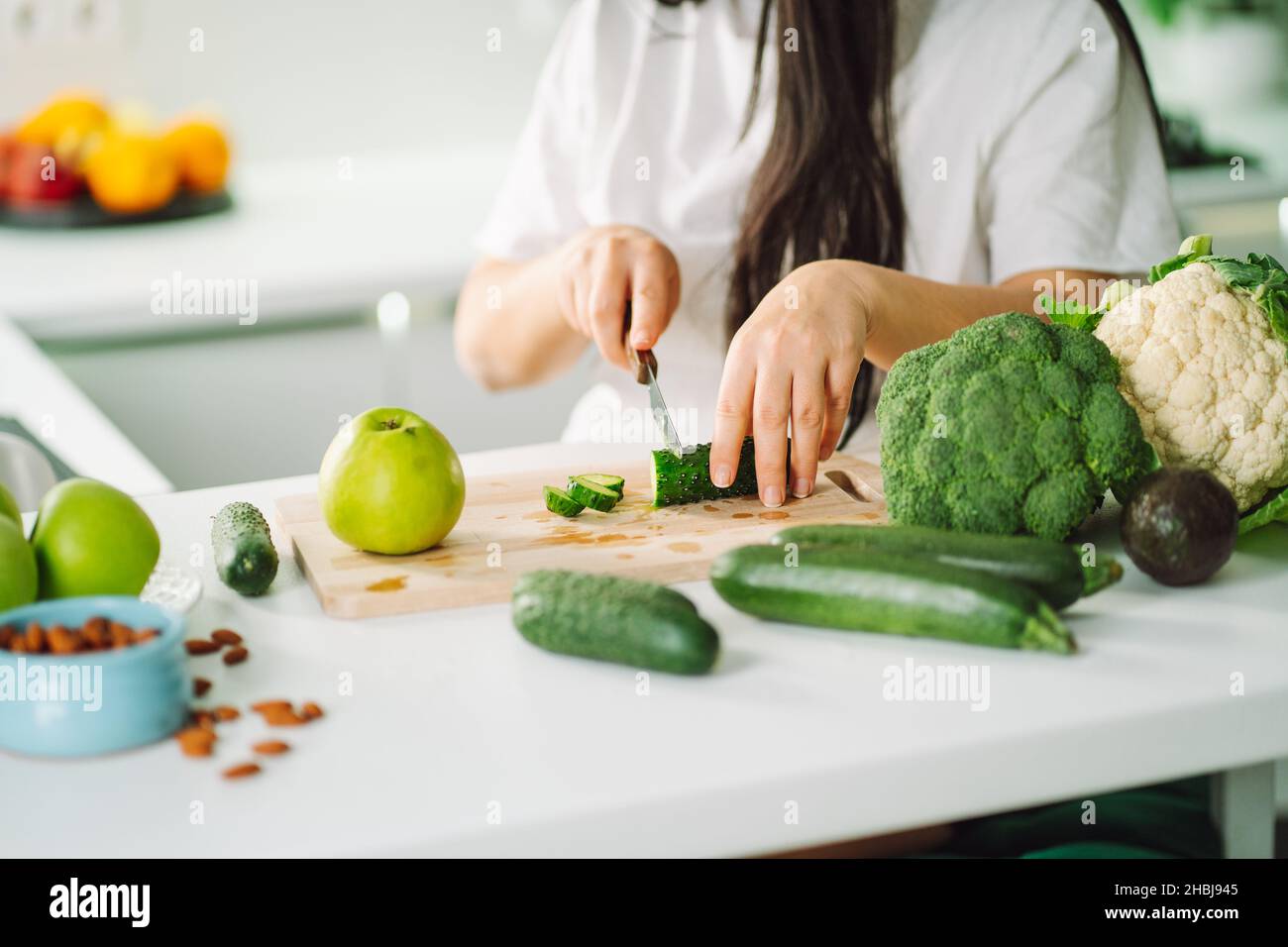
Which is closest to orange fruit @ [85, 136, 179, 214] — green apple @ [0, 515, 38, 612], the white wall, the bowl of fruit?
the bowl of fruit

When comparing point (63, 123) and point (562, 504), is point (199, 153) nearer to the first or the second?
point (63, 123)

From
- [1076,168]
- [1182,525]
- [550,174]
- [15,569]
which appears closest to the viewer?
[15,569]

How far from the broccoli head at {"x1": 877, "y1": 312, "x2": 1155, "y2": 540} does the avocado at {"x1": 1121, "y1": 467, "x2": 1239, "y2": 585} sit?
0.14 feet

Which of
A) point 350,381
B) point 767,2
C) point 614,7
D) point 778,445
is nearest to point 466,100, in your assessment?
point 350,381

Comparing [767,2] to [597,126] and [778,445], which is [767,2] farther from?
[778,445]

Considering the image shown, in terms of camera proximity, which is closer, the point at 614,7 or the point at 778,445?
the point at 778,445

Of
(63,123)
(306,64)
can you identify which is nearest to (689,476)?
(63,123)

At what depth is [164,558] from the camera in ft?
4.04

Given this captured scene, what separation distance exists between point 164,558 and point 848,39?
105cm

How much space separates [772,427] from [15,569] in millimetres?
645

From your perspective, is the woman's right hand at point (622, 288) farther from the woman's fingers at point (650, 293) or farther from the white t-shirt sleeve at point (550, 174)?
the white t-shirt sleeve at point (550, 174)

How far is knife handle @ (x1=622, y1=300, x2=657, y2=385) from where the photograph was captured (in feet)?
4.72

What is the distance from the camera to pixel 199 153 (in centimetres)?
291
